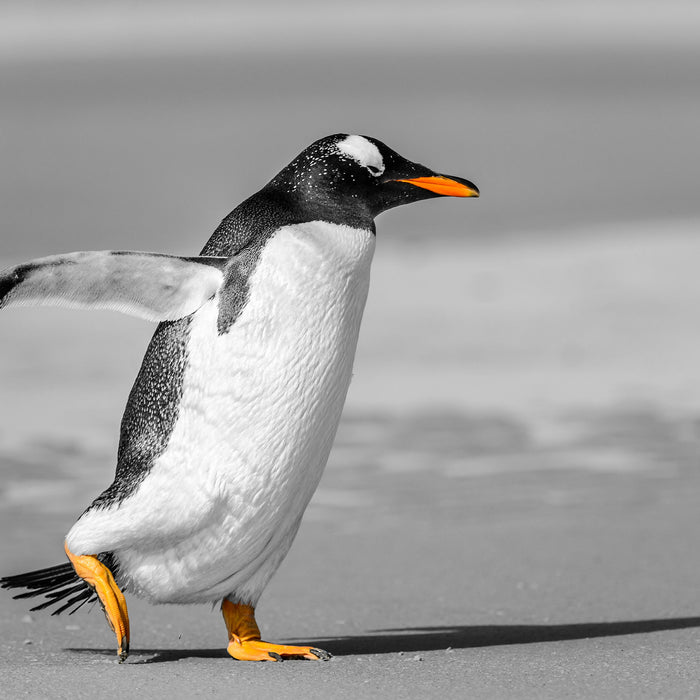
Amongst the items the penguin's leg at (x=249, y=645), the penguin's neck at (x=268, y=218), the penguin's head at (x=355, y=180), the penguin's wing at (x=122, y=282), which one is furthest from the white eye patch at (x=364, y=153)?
the penguin's leg at (x=249, y=645)

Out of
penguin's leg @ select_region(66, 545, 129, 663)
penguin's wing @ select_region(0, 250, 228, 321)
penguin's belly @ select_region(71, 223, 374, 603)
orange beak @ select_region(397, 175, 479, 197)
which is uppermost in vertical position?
orange beak @ select_region(397, 175, 479, 197)

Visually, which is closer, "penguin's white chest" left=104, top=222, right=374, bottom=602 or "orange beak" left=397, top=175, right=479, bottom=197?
"penguin's white chest" left=104, top=222, right=374, bottom=602

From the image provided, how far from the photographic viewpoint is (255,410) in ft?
10.6

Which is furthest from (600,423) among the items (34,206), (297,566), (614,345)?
(34,206)

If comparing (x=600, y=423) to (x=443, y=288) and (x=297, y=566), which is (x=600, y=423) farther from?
(x=443, y=288)

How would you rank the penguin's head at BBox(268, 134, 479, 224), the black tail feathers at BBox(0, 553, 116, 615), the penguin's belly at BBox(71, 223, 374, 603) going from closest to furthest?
the penguin's belly at BBox(71, 223, 374, 603) → the penguin's head at BBox(268, 134, 479, 224) → the black tail feathers at BBox(0, 553, 116, 615)

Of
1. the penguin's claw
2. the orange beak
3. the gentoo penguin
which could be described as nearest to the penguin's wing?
the gentoo penguin

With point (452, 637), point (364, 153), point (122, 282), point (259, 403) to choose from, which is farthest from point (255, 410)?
point (452, 637)

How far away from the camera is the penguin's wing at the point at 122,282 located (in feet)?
10.6

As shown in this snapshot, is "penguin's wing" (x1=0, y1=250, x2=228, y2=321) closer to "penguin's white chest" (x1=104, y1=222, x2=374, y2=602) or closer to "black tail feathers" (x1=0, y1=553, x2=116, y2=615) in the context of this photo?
"penguin's white chest" (x1=104, y1=222, x2=374, y2=602)

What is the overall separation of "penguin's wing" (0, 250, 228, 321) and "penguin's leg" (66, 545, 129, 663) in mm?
532

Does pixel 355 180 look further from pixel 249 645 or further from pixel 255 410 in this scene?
pixel 249 645

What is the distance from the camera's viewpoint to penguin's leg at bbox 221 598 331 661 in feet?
10.8

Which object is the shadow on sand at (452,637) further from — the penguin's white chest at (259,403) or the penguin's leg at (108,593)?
the penguin's white chest at (259,403)
